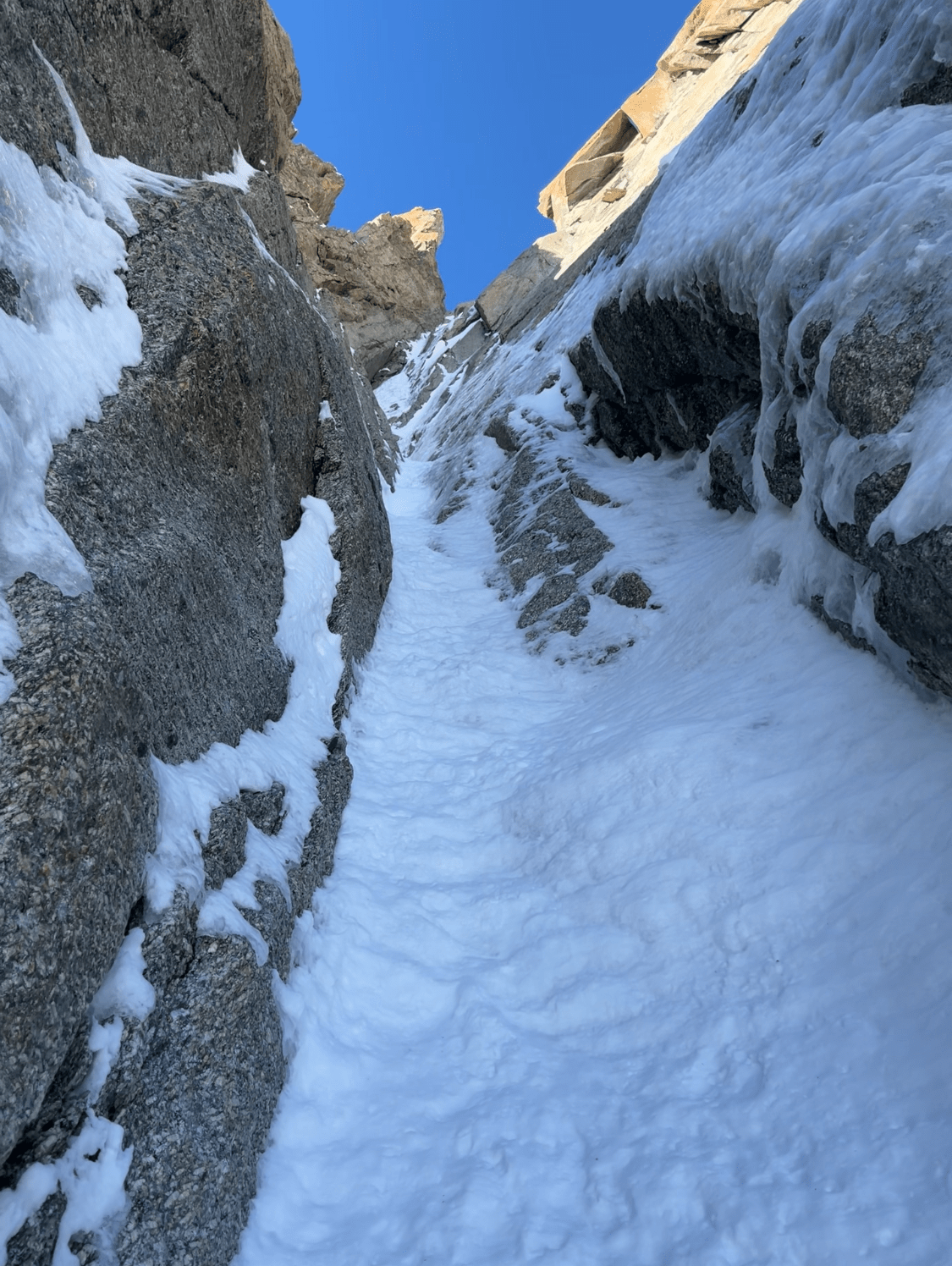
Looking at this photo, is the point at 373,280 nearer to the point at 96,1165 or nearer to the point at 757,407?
the point at 757,407

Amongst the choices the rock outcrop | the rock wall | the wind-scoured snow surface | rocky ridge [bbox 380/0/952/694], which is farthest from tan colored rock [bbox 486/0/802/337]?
the wind-scoured snow surface

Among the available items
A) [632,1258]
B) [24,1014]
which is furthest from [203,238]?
[632,1258]

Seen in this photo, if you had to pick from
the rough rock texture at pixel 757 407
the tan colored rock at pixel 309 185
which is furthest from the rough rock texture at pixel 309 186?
the rough rock texture at pixel 757 407

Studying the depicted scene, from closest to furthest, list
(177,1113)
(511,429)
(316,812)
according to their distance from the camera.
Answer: (177,1113)
(316,812)
(511,429)

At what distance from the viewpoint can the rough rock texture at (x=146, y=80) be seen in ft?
22.8

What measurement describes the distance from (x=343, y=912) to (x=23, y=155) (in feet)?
25.6

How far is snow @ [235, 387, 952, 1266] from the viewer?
4.37 metres

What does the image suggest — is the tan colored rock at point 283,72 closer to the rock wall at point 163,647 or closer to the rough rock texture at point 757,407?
the rock wall at point 163,647

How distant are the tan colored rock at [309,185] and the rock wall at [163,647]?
4500cm

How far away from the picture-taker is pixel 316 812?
→ 7727mm

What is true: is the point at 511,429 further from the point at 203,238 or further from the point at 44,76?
the point at 44,76

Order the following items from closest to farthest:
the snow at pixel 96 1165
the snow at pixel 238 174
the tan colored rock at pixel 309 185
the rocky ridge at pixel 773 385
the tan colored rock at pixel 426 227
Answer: the snow at pixel 96 1165 < the rocky ridge at pixel 773 385 < the snow at pixel 238 174 < the tan colored rock at pixel 309 185 < the tan colored rock at pixel 426 227

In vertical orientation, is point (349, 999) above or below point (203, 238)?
below

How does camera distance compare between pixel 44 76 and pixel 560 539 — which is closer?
pixel 44 76
